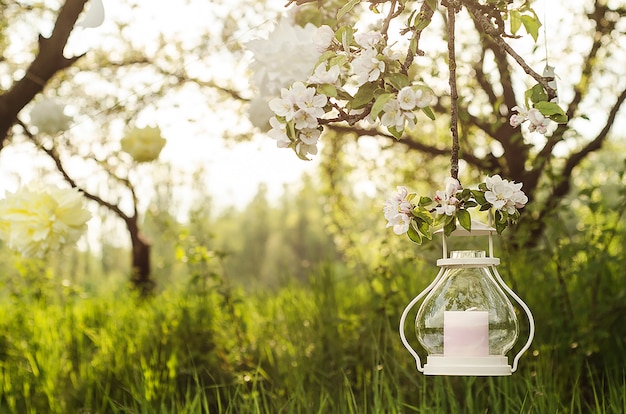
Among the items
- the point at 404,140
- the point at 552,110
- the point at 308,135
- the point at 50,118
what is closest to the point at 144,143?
the point at 50,118

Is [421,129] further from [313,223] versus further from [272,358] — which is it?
[313,223]

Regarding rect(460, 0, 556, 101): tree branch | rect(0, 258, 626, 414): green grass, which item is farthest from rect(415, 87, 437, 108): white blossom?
rect(0, 258, 626, 414): green grass

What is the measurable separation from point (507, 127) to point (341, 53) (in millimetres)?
3514

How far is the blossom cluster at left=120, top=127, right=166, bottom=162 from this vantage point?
3123mm

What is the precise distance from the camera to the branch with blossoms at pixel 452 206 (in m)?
1.82

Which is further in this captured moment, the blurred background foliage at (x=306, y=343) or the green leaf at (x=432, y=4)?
the blurred background foliage at (x=306, y=343)

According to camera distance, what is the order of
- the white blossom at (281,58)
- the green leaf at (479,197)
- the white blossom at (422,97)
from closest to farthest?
the white blossom at (422,97) → the green leaf at (479,197) → the white blossom at (281,58)

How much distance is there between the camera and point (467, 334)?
1.95 m

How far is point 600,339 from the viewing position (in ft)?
12.7

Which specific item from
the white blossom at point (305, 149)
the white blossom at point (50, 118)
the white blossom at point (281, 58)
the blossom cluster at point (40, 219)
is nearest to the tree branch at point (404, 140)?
the white blossom at point (50, 118)

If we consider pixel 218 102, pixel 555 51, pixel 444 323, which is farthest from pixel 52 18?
pixel 444 323

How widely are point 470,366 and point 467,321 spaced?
0.37ft

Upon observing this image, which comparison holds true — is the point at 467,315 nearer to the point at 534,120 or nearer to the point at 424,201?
the point at 424,201

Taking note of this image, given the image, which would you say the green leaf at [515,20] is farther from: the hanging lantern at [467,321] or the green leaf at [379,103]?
the green leaf at [379,103]
